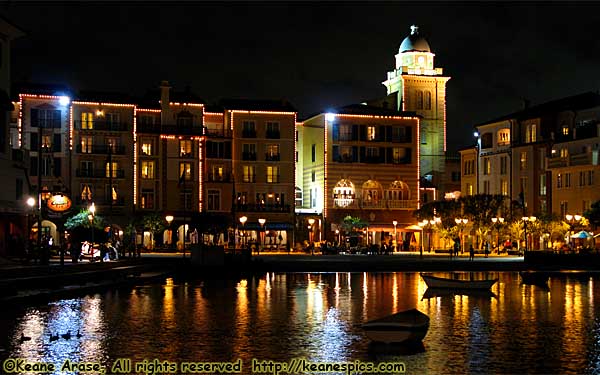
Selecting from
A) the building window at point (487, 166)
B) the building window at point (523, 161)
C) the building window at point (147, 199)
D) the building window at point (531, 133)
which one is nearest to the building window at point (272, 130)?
the building window at point (147, 199)

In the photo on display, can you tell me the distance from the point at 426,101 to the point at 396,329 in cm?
8057

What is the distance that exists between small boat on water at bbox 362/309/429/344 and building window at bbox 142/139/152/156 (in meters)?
64.3

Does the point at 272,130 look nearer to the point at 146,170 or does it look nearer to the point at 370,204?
the point at 370,204

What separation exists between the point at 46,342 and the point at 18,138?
5950 cm

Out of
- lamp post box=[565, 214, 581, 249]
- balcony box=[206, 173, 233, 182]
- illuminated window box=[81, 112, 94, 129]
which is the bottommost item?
lamp post box=[565, 214, 581, 249]

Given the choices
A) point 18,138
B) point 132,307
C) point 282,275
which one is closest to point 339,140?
point 18,138

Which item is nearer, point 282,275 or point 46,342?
point 46,342

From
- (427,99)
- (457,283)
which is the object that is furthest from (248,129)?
(457,283)

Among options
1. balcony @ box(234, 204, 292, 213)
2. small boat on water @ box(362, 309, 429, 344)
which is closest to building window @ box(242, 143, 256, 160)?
balcony @ box(234, 204, 292, 213)

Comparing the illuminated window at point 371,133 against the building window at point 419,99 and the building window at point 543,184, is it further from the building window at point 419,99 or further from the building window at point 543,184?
the building window at point 543,184

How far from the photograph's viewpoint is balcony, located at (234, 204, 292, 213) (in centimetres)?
9188

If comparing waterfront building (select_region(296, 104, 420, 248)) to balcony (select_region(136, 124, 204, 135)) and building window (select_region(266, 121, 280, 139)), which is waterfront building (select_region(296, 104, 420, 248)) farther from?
balcony (select_region(136, 124, 204, 135))

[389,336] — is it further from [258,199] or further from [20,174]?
[258,199]

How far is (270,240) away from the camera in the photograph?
92312 millimetres
